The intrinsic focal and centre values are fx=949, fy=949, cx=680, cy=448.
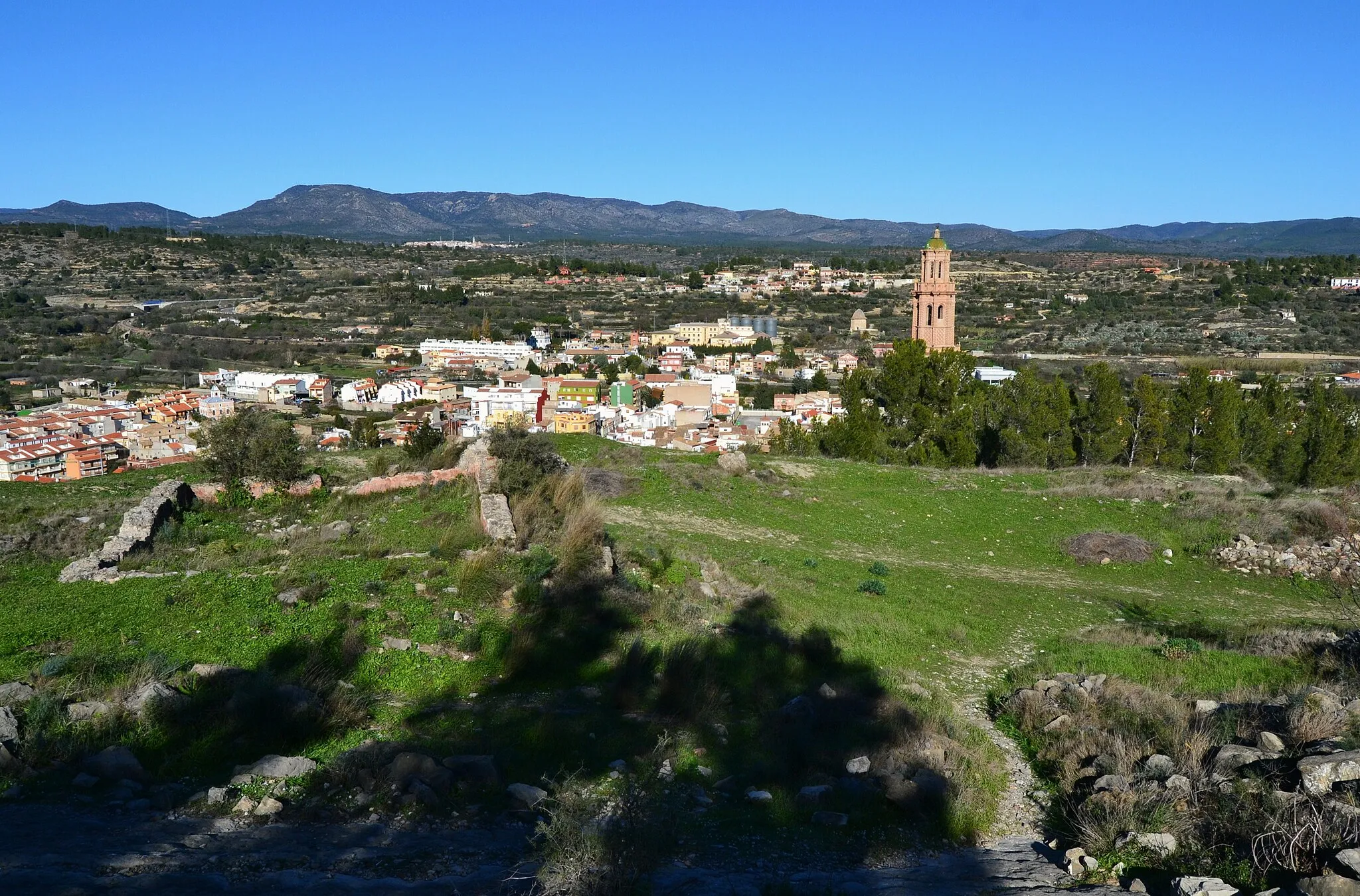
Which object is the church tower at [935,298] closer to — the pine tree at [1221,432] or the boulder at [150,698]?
the pine tree at [1221,432]

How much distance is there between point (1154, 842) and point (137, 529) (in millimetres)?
9776

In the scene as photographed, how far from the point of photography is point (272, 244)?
130 meters

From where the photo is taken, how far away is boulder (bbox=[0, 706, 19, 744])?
5488 mm

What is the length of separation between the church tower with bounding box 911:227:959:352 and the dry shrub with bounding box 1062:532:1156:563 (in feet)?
83.6

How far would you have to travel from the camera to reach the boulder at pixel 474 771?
5664 millimetres

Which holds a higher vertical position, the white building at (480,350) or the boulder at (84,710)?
the boulder at (84,710)

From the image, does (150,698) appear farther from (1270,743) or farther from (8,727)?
(1270,743)

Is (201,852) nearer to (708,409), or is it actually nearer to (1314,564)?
(1314,564)

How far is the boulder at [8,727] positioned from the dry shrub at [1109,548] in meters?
12.6

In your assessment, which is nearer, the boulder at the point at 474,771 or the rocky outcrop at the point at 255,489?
the boulder at the point at 474,771

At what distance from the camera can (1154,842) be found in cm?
532

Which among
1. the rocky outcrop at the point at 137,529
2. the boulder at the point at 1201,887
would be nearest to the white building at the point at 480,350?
the rocky outcrop at the point at 137,529

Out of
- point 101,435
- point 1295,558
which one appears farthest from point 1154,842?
point 101,435

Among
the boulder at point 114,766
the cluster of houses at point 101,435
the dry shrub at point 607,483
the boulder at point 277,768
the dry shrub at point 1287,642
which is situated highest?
the boulder at point 114,766
